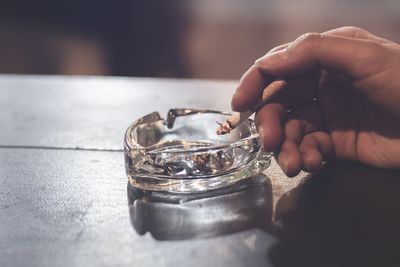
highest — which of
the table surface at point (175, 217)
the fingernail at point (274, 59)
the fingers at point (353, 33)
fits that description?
the fingers at point (353, 33)

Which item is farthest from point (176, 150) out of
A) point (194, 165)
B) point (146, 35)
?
point (146, 35)

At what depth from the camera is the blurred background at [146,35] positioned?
2.08 meters

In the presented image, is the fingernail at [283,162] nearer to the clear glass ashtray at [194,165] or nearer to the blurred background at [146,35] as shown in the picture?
the clear glass ashtray at [194,165]

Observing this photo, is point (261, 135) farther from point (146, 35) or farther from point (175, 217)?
point (146, 35)

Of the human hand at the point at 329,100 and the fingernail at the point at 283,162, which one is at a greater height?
the human hand at the point at 329,100

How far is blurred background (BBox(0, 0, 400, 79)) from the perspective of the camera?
2076 mm

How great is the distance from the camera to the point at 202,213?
0.44m

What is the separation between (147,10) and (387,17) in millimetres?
1227

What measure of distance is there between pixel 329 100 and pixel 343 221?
16cm

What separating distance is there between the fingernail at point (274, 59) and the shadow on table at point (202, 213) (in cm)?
11

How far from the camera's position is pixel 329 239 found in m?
0.40

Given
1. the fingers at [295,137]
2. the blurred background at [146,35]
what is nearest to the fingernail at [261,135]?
the fingers at [295,137]

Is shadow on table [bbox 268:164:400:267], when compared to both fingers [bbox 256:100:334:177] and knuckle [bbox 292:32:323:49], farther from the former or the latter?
knuckle [bbox 292:32:323:49]

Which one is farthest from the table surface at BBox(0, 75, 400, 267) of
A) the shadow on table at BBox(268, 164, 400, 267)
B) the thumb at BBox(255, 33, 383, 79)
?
the thumb at BBox(255, 33, 383, 79)
